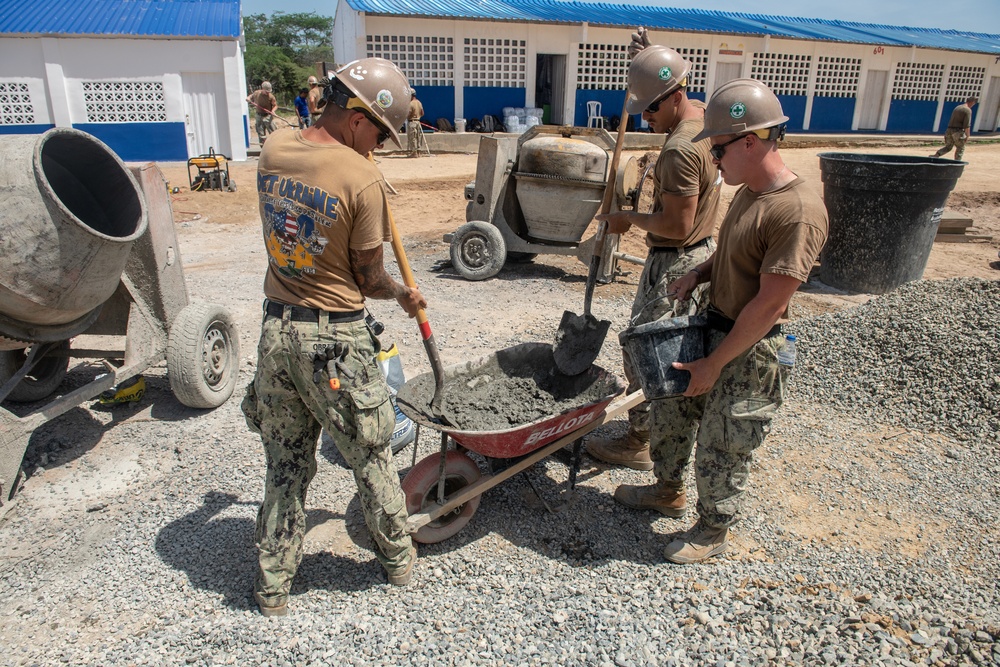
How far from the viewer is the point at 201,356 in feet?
13.7

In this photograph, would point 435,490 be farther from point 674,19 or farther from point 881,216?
point 674,19

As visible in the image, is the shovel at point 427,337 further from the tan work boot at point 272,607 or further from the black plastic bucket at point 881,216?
the black plastic bucket at point 881,216

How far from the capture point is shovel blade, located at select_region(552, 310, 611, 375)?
146 inches

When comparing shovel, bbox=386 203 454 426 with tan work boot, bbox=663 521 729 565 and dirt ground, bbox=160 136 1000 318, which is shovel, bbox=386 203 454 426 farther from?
dirt ground, bbox=160 136 1000 318

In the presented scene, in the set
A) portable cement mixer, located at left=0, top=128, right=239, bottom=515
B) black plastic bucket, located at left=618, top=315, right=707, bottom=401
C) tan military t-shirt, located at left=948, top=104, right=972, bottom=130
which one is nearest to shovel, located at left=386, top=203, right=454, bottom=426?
black plastic bucket, located at left=618, top=315, right=707, bottom=401

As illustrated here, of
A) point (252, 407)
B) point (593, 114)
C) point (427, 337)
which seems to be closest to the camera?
point (252, 407)

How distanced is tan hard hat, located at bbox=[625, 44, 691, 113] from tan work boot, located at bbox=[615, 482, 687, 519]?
191 cm

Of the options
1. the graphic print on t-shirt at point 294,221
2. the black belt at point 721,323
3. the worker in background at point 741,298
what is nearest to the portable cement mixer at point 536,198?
the worker in background at point 741,298

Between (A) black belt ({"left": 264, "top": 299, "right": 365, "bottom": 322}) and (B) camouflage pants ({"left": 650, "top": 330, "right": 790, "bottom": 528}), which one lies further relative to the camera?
(B) camouflage pants ({"left": 650, "top": 330, "right": 790, "bottom": 528})

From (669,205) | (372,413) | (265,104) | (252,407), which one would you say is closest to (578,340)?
(669,205)

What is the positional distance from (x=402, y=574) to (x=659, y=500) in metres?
1.37

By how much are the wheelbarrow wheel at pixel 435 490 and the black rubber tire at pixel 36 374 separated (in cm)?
258

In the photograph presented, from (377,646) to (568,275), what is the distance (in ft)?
19.3

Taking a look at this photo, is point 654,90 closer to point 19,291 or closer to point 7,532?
point 19,291
